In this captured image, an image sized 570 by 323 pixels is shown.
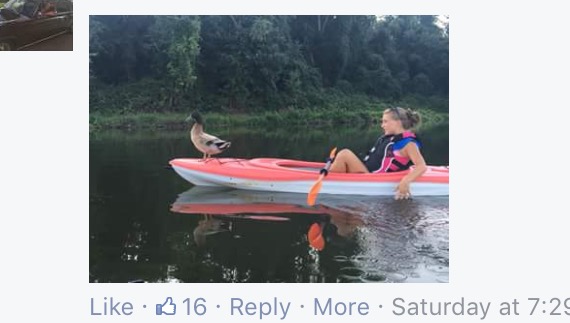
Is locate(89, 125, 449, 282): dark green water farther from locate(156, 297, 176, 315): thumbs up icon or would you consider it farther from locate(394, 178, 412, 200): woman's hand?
locate(156, 297, 176, 315): thumbs up icon

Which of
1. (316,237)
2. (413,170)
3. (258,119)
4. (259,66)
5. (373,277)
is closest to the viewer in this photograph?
(373,277)

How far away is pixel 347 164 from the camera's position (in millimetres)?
2955

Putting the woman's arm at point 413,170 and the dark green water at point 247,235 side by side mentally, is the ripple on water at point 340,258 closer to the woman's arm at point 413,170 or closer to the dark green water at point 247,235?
the dark green water at point 247,235

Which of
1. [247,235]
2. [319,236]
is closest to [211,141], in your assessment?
[247,235]

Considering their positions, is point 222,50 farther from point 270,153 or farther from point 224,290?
point 224,290

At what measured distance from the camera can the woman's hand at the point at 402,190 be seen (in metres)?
2.83

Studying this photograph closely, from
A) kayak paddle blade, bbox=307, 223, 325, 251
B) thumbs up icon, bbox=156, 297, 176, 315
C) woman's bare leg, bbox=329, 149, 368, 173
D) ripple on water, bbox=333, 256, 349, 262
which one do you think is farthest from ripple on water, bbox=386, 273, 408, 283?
woman's bare leg, bbox=329, 149, 368, 173

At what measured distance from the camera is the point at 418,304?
1797mm

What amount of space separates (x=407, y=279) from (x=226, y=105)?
12.0 ft

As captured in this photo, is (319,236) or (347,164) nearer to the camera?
(319,236)

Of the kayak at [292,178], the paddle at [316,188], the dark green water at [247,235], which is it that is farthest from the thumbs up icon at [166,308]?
the kayak at [292,178]

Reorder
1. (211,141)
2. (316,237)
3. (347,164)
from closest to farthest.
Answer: (316,237) → (347,164) → (211,141)

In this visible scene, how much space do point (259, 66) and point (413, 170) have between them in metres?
2.75

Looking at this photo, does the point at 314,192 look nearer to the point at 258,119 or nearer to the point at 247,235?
the point at 247,235
